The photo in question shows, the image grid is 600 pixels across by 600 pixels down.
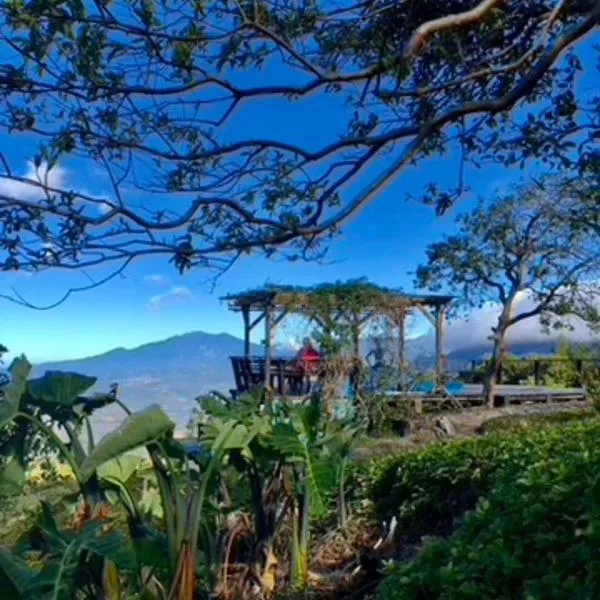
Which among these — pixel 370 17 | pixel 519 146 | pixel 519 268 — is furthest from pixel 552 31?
pixel 519 268

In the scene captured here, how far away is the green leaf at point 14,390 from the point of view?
2.56 meters

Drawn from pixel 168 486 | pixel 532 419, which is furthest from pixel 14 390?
pixel 532 419

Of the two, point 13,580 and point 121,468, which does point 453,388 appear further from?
point 13,580

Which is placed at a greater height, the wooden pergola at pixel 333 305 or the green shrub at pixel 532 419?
the wooden pergola at pixel 333 305

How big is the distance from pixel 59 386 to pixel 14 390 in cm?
18

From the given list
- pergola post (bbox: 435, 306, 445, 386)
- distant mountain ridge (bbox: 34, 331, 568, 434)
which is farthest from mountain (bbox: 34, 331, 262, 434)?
pergola post (bbox: 435, 306, 445, 386)

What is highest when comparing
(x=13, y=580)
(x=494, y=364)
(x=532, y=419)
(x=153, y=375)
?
(x=494, y=364)

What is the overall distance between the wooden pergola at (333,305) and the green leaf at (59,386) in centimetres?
1103

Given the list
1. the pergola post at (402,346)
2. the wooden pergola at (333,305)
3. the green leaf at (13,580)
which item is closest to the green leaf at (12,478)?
the green leaf at (13,580)

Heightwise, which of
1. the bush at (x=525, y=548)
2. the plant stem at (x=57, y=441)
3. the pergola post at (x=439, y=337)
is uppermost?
the pergola post at (x=439, y=337)

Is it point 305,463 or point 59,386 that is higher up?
point 59,386

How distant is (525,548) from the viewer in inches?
77.9

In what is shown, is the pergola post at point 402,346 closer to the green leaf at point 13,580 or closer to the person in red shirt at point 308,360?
the person in red shirt at point 308,360

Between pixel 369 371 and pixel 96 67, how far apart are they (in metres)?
10.7
